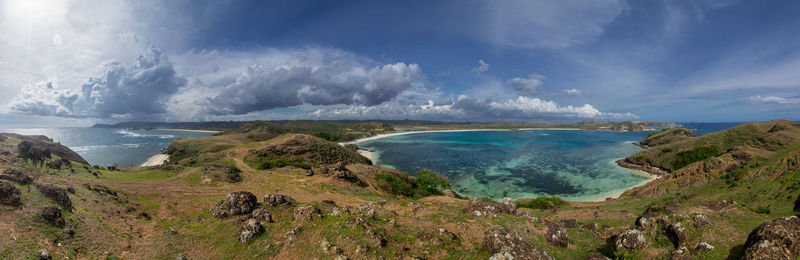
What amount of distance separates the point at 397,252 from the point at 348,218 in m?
4.70

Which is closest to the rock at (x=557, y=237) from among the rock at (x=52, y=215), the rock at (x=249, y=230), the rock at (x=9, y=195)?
the rock at (x=249, y=230)

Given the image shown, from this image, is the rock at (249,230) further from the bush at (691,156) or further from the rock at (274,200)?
the bush at (691,156)

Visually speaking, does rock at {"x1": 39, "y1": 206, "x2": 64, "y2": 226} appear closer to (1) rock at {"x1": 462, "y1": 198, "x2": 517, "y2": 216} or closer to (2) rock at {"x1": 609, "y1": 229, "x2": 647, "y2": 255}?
(1) rock at {"x1": 462, "y1": 198, "x2": 517, "y2": 216}

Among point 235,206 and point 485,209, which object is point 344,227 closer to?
point 235,206

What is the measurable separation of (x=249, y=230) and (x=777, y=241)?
71.4ft

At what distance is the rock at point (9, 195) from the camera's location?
1223 cm

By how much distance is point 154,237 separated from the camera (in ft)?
47.2

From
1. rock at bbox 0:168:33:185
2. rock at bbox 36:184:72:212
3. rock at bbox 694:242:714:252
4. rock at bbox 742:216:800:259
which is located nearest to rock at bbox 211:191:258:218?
rock at bbox 36:184:72:212

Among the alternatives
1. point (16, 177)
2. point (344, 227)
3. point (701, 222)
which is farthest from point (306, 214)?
point (701, 222)

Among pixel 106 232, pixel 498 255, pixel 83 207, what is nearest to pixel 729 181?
pixel 498 255

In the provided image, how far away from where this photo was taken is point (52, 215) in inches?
496

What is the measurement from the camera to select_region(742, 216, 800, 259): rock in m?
8.28

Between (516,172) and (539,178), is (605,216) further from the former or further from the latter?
(516,172)

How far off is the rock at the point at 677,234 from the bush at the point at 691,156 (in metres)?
68.6
